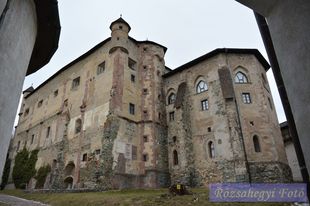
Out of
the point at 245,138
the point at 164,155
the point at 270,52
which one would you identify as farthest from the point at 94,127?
Answer: the point at 270,52

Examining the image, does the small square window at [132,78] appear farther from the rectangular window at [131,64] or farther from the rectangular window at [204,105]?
the rectangular window at [204,105]

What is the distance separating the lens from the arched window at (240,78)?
82.3 ft

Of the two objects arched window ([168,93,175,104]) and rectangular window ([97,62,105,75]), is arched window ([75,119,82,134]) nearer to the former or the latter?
rectangular window ([97,62,105,75])

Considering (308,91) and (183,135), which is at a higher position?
(183,135)

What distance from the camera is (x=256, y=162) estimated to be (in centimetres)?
2098

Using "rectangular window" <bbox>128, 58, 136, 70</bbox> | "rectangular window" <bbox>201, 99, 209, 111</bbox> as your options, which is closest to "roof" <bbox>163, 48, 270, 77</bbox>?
"rectangular window" <bbox>201, 99, 209, 111</bbox>

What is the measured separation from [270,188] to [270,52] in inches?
611

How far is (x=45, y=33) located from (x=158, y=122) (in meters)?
23.3

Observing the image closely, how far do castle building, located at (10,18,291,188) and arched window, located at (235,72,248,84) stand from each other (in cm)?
10

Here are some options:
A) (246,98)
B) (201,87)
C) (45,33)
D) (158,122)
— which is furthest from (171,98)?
(45,33)

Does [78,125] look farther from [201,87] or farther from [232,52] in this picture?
[232,52]

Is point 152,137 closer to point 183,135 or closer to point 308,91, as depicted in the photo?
point 183,135

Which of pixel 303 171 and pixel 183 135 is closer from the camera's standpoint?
pixel 303 171

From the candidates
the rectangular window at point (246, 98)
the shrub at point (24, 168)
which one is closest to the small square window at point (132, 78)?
the rectangular window at point (246, 98)
